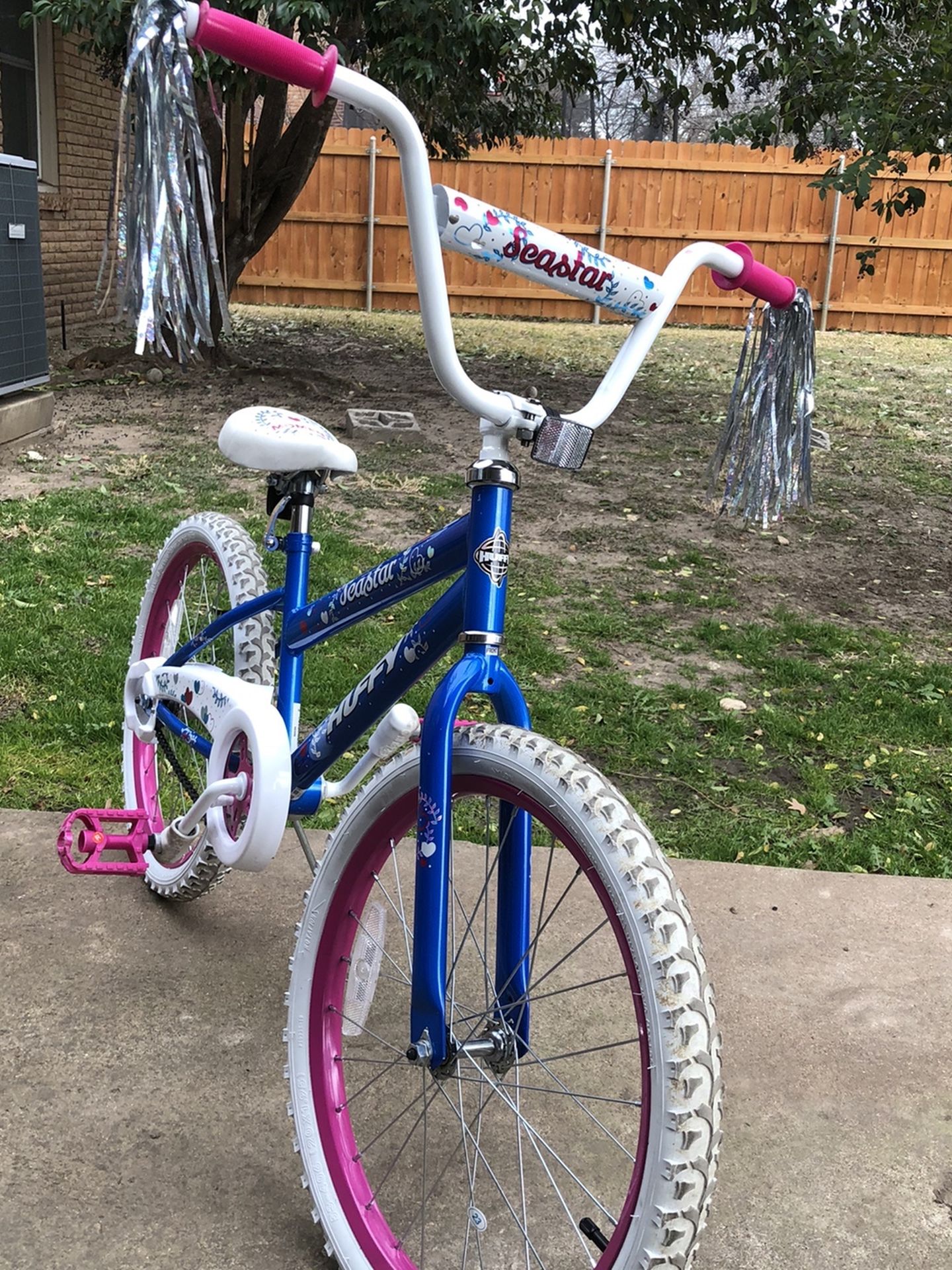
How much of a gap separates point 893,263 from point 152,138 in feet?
52.2

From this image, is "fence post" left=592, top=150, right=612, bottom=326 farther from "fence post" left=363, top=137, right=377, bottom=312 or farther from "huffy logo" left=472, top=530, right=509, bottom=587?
"huffy logo" left=472, top=530, right=509, bottom=587

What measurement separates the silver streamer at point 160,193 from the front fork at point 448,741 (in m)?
0.44

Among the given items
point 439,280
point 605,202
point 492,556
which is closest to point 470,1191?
point 492,556

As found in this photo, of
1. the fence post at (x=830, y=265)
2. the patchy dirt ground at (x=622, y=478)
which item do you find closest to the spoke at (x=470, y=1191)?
the patchy dirt ground at (x=622, y=478)

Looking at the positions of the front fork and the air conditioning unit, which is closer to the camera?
the front fork

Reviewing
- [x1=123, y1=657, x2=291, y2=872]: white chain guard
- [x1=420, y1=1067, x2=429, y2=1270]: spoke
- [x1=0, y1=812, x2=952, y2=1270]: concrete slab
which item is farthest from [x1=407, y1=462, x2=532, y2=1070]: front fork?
[x1=0, y1=812, x2=952, y2=1270]: concrete slab

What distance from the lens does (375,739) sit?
1.75 metres

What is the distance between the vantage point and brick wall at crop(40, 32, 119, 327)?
10.2 m

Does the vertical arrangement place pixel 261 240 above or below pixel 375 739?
above

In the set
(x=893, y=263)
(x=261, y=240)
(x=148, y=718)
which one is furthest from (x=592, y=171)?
(x=148, y=718)

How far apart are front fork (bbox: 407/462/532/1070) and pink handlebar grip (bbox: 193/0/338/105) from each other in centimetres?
52

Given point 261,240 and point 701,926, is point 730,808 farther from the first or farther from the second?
point 261,240

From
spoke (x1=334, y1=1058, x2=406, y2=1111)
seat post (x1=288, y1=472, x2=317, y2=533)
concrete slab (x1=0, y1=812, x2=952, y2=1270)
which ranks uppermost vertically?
seat post (x1=288, y1=472, x2=317, y2=533)

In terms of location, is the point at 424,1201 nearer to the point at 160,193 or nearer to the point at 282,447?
the point at 282,447
